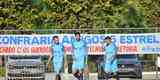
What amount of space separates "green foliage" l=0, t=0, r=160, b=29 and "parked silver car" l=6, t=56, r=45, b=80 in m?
10.2

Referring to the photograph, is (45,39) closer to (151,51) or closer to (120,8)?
(151,51)

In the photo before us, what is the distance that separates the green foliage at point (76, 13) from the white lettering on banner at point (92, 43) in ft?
24.3

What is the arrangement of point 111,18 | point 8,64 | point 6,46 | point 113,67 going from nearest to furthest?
1. point 113,67
2. point 8,64
3. point 6,46
4. point 111,18

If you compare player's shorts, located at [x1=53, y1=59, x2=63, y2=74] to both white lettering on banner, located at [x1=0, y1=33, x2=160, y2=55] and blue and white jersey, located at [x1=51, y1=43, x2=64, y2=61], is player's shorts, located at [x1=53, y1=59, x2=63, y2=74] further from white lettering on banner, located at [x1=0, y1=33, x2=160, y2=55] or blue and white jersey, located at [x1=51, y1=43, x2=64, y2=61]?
white lettering on banner, located at [x1=0, y1=33, x2=160, y2=55]

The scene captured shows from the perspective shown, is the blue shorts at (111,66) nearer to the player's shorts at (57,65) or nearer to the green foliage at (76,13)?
the player's shorts at (57,65)

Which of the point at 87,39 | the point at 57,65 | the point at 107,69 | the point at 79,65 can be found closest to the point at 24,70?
the point at 57,65

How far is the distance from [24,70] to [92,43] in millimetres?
4015

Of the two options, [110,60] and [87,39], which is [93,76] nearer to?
[87,39]

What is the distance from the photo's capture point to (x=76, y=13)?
31.3 m

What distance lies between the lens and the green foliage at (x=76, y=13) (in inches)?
1208

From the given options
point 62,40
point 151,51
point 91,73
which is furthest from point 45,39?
point 151,51

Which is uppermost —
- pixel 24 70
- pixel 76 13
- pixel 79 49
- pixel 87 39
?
pixel 76 13

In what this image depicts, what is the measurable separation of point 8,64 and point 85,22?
11.5 metres

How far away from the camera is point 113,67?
1869 centimetres
